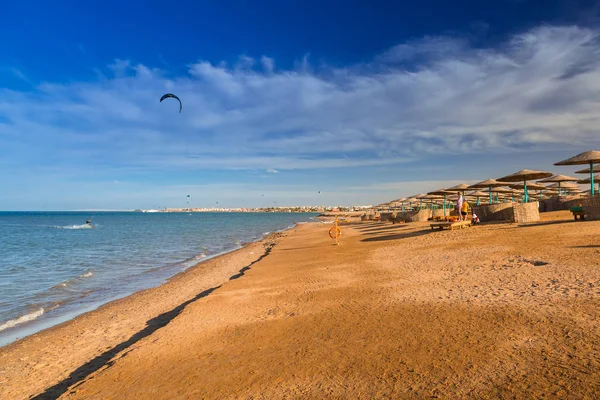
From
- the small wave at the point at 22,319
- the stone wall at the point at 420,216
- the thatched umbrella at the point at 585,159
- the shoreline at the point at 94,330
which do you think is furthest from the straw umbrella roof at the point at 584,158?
the small wave at the point at 22,319

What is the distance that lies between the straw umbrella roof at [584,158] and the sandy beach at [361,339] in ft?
20.0

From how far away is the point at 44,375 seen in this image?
565cm

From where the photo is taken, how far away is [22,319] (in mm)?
9297

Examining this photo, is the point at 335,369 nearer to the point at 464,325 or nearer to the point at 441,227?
the point at 464,325

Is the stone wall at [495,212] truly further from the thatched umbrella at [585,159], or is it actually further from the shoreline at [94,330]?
the shoreline at [94,330]

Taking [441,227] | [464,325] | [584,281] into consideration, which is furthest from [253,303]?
[441,227]

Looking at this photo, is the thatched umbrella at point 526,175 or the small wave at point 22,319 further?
the thatched umbrella at point 526,175

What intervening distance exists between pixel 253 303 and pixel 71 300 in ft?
23.5

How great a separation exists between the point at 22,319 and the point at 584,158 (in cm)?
1933

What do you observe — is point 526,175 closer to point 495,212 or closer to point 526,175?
point 526,175

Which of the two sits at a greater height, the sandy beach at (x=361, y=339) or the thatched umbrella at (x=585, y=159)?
the thatched umbrella at (x=585, y=159)

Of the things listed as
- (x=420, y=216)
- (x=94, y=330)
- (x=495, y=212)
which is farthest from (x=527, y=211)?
(x=94, y=330)

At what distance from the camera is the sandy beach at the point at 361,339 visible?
3680mm

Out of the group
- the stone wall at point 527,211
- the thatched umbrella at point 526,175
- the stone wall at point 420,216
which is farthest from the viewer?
the stone wall at point 420,216
